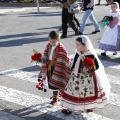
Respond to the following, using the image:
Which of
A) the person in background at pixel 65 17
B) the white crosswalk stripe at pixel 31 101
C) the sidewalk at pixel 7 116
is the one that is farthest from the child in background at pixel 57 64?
the person in background at pixel 65 17

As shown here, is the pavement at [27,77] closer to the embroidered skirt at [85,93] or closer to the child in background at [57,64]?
the embroidered skirt at [85,93]

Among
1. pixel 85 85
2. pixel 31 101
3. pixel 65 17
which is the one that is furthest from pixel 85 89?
pixel 65 17

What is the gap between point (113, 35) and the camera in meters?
9.73

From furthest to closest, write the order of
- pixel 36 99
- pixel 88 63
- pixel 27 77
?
pixel 27 77 < pixel 36 99 < pixel 88 63

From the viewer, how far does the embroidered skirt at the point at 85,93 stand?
18.4ft

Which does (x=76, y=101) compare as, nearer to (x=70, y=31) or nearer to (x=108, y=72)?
(x=108, y=72)

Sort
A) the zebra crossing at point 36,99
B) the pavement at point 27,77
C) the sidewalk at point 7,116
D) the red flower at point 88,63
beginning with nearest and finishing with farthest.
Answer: the red flower at point 88,63, the sidewalk at point 7,116, the zebra crossing at point 36,99, the pavement at point 27,77

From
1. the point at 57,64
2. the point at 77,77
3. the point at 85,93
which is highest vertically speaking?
the point at 57,64

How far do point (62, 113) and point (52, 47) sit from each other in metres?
1.07

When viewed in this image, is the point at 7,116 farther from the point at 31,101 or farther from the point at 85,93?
the point at 85,93

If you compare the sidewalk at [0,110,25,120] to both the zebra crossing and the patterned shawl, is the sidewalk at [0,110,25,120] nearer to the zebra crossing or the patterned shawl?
the zebra crossing

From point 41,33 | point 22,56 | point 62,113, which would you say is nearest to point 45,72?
point 62,113

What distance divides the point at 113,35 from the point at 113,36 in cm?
3

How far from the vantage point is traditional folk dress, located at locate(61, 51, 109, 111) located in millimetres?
5609
